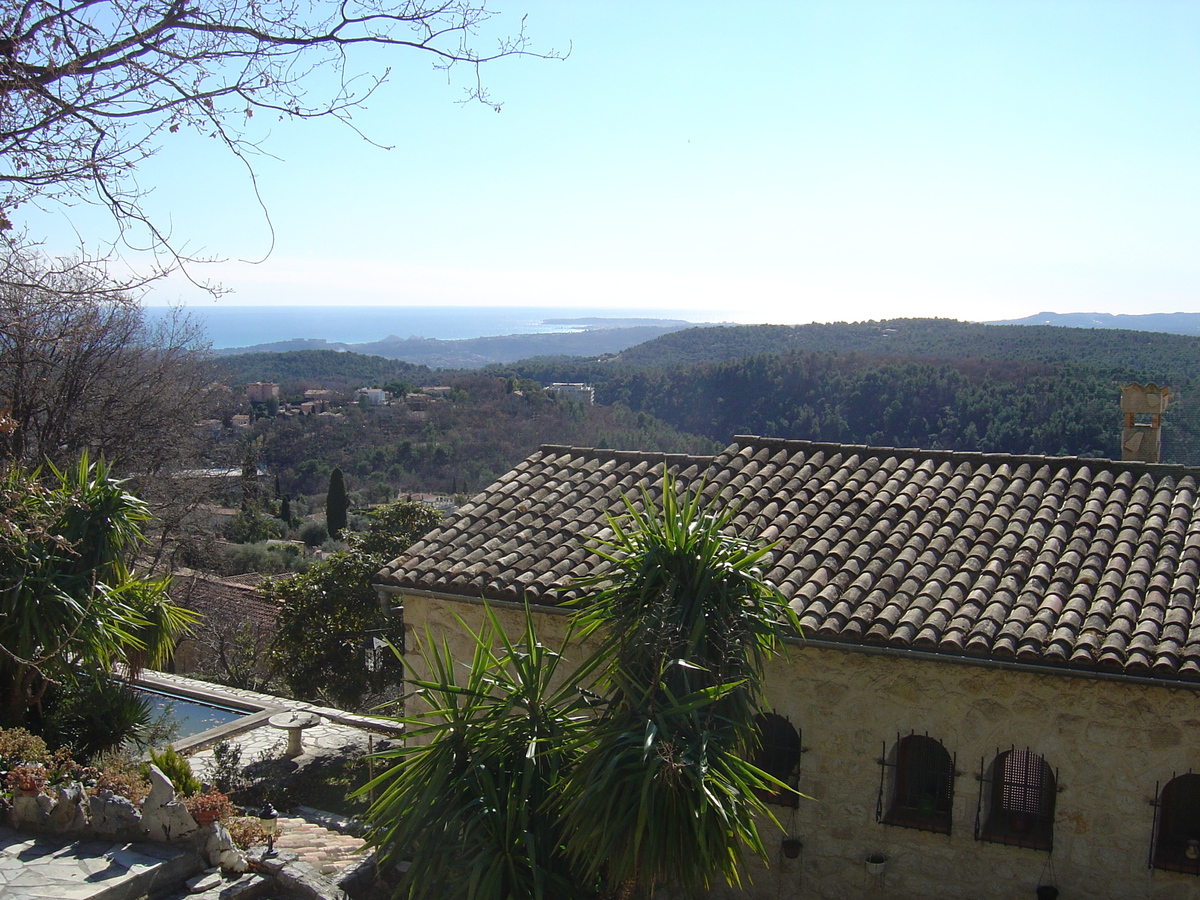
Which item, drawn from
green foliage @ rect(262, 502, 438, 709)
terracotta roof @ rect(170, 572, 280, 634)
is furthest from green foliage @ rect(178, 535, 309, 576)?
green foliage @ rect(262, 502, 438, 709)

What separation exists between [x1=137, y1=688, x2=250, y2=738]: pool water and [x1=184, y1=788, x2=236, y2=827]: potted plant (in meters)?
6.45

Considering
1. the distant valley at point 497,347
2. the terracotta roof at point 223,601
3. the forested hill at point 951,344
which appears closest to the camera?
the terracotta roof at point 223,601

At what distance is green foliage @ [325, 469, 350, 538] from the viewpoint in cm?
2848

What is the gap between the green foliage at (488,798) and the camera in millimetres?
5418

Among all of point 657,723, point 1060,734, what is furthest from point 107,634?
point 1060,734

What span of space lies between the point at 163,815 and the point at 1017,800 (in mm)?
7025

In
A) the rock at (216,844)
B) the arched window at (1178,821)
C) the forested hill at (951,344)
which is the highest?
the forested hill at (951,344)

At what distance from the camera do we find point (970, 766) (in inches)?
277

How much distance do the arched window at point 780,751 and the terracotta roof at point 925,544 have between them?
1.20m

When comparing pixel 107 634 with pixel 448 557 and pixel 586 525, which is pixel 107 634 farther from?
pixel 586 525

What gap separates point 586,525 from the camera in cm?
957

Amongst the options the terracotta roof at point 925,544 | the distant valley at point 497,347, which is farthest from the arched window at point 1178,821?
the distant valley at point 497,347

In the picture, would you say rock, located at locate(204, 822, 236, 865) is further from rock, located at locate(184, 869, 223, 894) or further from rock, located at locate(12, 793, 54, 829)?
rock, located at locate(12, 793, 54, 829)

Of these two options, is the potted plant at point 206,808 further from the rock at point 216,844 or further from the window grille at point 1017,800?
the window grille at point 1017,800
